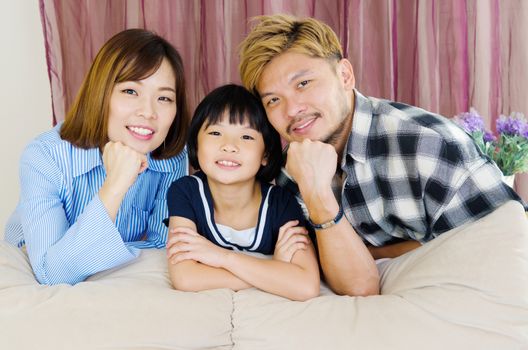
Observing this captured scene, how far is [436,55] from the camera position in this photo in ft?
6.39

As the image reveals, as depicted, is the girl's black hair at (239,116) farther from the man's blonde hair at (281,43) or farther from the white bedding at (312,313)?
the white bedding at (312,313)

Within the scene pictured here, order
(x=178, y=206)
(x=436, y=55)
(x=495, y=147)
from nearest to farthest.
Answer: (x=178, y=206), (x=495, y=147), (x=436, y=55)

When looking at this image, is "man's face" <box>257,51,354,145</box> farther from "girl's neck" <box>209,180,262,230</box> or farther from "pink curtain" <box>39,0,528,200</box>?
"pink curtain" <box>39,0,528,200</box>

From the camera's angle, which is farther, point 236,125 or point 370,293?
point 236,125

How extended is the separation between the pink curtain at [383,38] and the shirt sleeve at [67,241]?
3.10ft

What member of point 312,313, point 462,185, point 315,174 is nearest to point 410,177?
point 462,185

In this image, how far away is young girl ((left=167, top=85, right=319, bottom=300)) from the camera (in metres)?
1.24

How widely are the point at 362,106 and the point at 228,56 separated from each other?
830mm

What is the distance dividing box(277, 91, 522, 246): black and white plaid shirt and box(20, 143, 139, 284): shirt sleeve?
503 mm

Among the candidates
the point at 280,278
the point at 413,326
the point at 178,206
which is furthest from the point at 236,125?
the point at 413,326

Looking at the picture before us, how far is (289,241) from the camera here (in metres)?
1.26

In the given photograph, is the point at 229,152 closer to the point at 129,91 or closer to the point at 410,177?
the point at 129,91

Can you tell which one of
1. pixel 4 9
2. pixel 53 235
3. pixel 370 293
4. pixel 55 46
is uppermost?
pixel 4 9

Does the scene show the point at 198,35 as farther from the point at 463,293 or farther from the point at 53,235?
the point at 463,293
